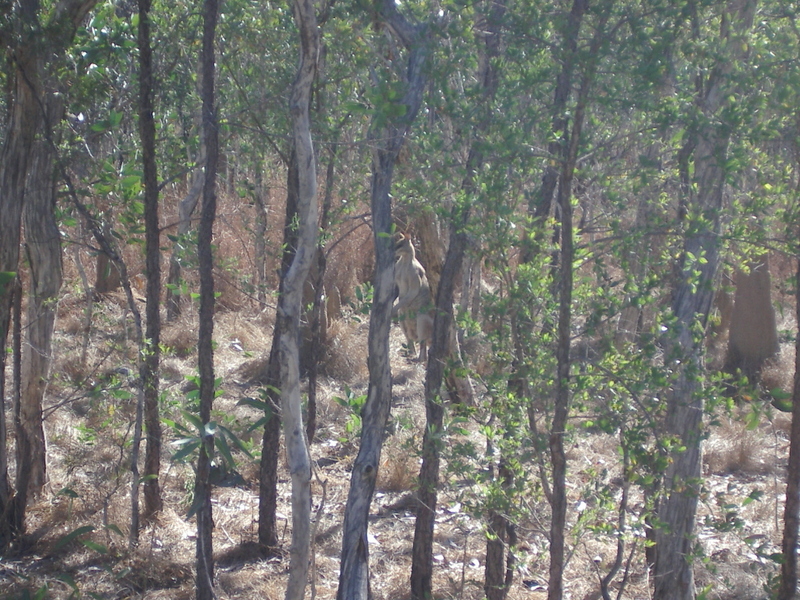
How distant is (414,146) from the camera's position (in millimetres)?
4711

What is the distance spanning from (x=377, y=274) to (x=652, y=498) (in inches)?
74.1

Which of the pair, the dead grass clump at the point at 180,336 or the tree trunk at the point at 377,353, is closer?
the tree trunk at the point at 377,353

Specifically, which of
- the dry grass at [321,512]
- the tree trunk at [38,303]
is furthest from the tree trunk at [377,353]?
the tree trunk at [38,303]

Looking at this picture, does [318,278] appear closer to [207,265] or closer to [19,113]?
[207,265]

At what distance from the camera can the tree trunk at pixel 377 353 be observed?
13.9 feet

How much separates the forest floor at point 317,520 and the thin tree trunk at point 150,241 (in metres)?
0.24

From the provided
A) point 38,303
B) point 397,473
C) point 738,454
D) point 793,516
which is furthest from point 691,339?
point 738,454

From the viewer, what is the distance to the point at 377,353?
427 centimetres

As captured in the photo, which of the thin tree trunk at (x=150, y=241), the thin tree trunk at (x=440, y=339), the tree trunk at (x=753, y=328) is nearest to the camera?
the thin tree trunk at (x=440, y=339)

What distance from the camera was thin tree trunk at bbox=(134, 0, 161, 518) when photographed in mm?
5355

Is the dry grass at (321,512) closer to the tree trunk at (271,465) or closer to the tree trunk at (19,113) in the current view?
the tree trunk at (271,465)

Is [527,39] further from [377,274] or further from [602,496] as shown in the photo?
[602,496]

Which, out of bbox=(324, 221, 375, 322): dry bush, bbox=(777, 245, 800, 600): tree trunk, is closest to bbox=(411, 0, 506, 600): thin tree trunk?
bbox=(777, 245, 800, 600): tree trunk

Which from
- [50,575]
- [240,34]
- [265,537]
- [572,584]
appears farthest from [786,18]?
[50,575]
